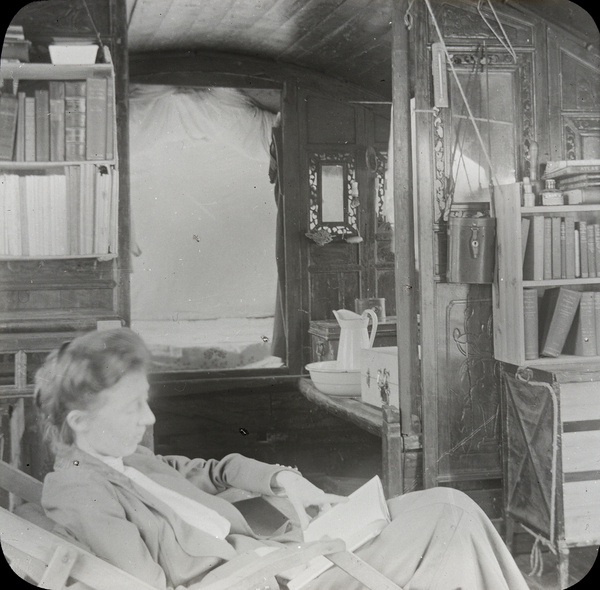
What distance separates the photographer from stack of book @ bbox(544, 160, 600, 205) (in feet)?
10.6

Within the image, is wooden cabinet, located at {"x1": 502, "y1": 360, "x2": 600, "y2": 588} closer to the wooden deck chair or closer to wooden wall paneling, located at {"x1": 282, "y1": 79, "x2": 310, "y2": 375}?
the wooden deck chair

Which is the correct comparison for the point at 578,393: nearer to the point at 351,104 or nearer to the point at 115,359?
the point at 115,359

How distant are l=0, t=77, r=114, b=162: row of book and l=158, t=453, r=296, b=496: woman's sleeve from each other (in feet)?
3.91

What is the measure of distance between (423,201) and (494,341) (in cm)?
71

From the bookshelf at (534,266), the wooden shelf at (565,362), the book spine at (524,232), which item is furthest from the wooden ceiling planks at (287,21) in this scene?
the wooden shelf at (565,362)

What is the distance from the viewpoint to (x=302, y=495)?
2.76 meters

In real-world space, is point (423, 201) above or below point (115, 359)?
above

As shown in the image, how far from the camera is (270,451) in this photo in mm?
3326

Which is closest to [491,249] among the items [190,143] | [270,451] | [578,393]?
[578,393]

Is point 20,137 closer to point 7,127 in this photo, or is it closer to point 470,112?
point 7,127

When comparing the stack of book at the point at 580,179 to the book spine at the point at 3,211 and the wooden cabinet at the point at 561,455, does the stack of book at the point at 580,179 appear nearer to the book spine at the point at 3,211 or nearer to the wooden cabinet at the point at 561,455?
the wooden cabinet at the point at 561,455

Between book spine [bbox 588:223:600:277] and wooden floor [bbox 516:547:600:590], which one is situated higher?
book spine [bbox 588:223:600:277]

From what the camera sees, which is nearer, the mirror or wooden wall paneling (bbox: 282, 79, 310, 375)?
the mirror

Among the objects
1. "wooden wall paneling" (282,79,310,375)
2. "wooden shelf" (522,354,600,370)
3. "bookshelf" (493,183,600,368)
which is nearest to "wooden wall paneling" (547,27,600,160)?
"bookshelf" (493,183,600,368)
